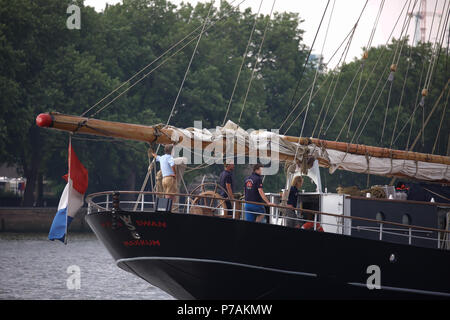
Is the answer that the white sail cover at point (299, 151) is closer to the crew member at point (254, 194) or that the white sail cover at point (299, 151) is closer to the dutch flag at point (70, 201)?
the crew member at point (254, 194)

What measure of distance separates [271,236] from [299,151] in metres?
3.42

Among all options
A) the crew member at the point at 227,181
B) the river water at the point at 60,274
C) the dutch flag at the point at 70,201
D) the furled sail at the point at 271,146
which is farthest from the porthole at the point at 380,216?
the river water at the point at 60,274

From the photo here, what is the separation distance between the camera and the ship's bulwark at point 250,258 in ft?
54.7

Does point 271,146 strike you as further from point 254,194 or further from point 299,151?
point 254,194

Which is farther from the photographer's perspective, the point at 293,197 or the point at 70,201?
the point at 293,197

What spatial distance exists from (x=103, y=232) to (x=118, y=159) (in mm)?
37673

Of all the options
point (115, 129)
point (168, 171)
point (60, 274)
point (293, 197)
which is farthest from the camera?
point (60, 274)

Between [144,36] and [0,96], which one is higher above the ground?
[144,36]

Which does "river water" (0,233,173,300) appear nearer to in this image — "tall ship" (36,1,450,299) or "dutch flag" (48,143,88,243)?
"dutch flag" (48,143,88,243)

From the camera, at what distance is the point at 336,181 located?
64.9 meters

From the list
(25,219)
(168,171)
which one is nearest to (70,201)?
(168,171)

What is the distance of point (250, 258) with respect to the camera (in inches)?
661
